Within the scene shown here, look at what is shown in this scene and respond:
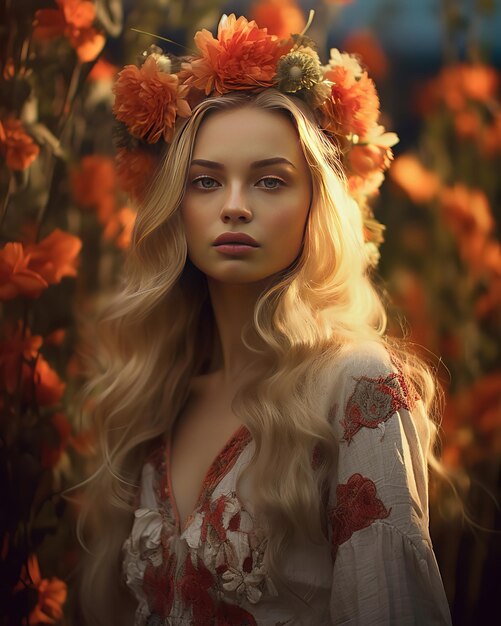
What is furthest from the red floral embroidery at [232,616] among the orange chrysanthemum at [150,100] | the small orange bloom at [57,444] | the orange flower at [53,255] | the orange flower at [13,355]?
the orange chrysanthemum at [150,100]

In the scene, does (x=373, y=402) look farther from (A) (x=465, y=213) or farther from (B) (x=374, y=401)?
(A) (x=465, y=213)

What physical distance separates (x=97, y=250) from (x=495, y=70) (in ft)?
3.43

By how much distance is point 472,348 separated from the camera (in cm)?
203

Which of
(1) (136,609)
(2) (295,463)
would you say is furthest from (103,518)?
(2) (295,463)

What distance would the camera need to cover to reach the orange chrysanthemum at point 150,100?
149 centimetres

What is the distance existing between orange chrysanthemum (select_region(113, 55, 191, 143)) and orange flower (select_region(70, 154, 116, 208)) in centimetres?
38

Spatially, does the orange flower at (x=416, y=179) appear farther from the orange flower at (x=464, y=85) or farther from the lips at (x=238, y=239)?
the lips at (x=238, y=239)

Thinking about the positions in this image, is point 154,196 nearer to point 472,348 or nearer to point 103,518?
point 103,518

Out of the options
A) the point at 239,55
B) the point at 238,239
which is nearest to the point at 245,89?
the point at 239,55

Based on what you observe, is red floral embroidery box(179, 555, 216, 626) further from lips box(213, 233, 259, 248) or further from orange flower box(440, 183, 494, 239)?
orange flower box(440, 183, 494, 239)

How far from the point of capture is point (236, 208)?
141 cm

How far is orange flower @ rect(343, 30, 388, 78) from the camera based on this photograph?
82.1 inches

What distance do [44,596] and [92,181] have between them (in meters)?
0.89

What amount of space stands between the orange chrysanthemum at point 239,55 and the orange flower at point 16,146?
34cm
